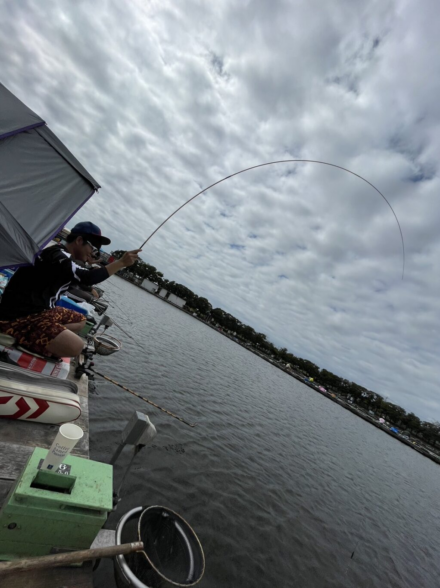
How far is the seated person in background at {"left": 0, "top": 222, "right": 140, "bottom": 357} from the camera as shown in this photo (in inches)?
181

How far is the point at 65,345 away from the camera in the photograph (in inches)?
195

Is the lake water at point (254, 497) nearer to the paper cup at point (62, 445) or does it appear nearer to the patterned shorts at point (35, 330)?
the paper cup at point (62, 445)

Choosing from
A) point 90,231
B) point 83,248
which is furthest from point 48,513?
point 90,231

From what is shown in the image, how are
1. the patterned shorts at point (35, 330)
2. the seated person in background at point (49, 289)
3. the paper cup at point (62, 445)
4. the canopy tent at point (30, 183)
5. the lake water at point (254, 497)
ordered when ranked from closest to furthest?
the paper cup at point (62, 445) → the canopy tent at point (30, 183) → the seated person in background at point (49, 289) → the patterned shorts at point (35, 330) → the lake water at point (254, 497)

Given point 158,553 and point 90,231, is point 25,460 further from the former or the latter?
point 90,231

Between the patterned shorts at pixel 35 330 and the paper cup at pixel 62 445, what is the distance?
261 cm

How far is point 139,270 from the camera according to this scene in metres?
133

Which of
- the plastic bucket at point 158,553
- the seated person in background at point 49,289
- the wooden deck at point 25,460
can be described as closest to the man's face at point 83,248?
the seated person in background at point 49,289

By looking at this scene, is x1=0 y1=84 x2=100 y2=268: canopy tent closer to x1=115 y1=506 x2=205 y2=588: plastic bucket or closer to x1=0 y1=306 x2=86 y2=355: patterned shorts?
x1=0 y1=306 x2=86 y2=355: patterned shorts

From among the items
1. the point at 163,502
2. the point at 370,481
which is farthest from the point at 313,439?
the point at 163,502

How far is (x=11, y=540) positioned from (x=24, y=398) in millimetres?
1947

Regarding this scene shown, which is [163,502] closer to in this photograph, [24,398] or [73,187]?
[24,398]

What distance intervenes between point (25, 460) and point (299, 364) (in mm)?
141549

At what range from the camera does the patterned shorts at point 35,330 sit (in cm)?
482
